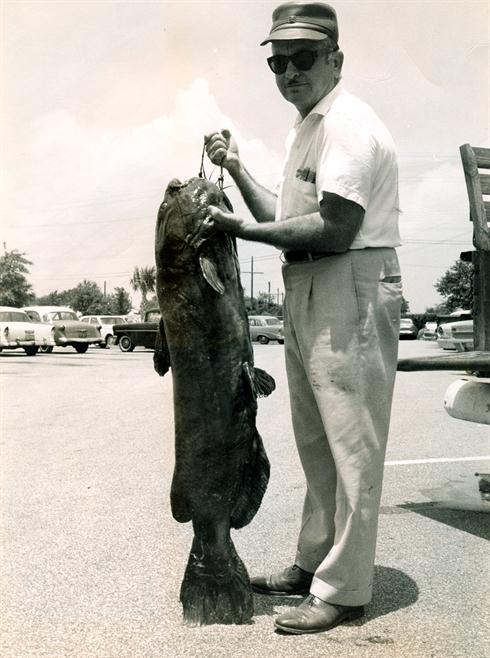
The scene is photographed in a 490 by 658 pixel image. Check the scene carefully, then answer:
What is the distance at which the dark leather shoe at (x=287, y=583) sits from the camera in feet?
11.9

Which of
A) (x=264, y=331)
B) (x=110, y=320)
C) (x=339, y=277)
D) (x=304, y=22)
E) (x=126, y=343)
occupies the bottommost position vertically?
(x=126, y=343)

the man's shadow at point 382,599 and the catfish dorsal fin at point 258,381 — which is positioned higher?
the catfish dorsal fin at point 258,381

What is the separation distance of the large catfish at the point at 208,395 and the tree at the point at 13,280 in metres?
61.1

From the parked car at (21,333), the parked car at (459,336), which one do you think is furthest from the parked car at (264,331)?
the parked car at (459,336)

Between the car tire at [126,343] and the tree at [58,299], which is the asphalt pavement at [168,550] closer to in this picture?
the car tire at [126,343]

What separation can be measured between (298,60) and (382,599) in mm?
2322

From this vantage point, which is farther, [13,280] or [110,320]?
[13,280]

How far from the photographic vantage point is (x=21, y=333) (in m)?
26.2

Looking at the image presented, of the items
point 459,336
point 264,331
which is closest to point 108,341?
point 264,331

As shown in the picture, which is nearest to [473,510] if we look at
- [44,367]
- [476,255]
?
[476,255]

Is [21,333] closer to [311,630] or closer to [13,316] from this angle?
[13,316]

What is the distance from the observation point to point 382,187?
10.6 ft

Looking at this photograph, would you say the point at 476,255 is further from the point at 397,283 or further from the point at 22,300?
the point at 22,300

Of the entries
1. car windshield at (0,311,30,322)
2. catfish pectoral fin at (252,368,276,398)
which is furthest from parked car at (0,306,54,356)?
catfish pectoral fin at (252,368,276,398)
